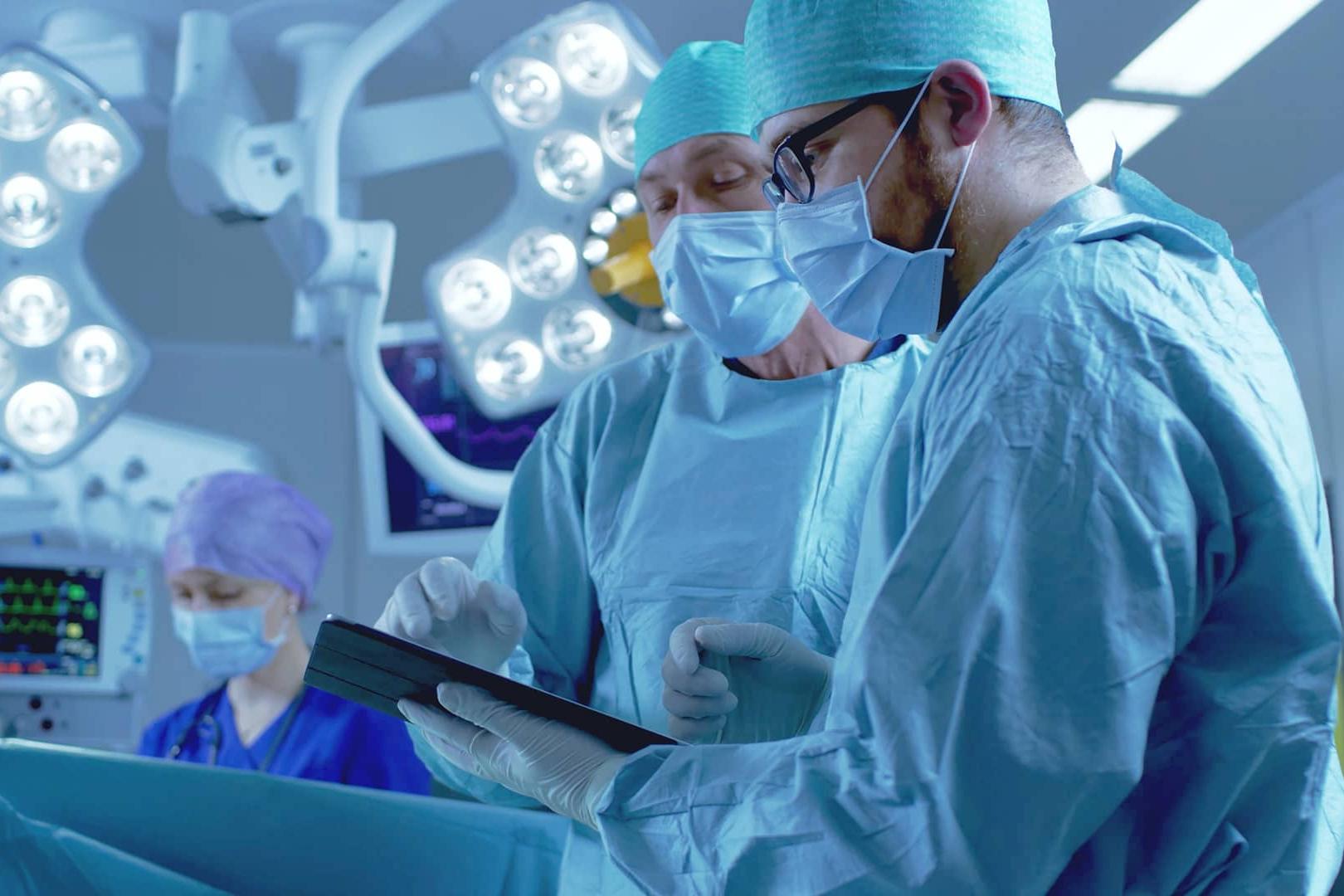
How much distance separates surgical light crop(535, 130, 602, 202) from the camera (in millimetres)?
2412

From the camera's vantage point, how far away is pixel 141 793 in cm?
157

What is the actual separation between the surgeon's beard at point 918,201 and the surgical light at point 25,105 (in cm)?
198

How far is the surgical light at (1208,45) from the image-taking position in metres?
3.25

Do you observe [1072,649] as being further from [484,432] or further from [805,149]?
[484,432]

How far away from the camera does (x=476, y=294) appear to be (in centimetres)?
252

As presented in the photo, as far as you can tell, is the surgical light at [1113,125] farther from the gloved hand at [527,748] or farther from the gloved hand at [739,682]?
the gloved hand at [527,748]

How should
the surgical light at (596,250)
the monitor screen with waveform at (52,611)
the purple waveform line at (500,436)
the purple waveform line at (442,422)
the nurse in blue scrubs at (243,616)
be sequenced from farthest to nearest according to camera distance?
1. the monitor screen with waveform at (52,611)
2. the purple waveform line at (442,422)
3. the purple waveform line at (500,436)
4. the nurse in blue scrubs at (243,616)
5. the surgical light at (596,250)

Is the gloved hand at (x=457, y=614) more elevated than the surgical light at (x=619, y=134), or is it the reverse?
the surgical light at (x=619, y=134)

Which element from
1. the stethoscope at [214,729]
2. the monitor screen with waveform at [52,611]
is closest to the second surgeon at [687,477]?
the stethoscope at [214,729]

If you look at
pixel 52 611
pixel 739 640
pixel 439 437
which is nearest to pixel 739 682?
pixel 739 640

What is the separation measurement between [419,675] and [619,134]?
1448 millimetres

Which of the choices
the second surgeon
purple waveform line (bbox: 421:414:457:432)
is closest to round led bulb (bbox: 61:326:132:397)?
purple waveform line (bbox: 421:414:457:432)

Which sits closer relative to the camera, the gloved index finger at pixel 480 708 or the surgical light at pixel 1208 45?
the gloved index finger at pixel 480 708

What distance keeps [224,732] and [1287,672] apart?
7.51 feet
